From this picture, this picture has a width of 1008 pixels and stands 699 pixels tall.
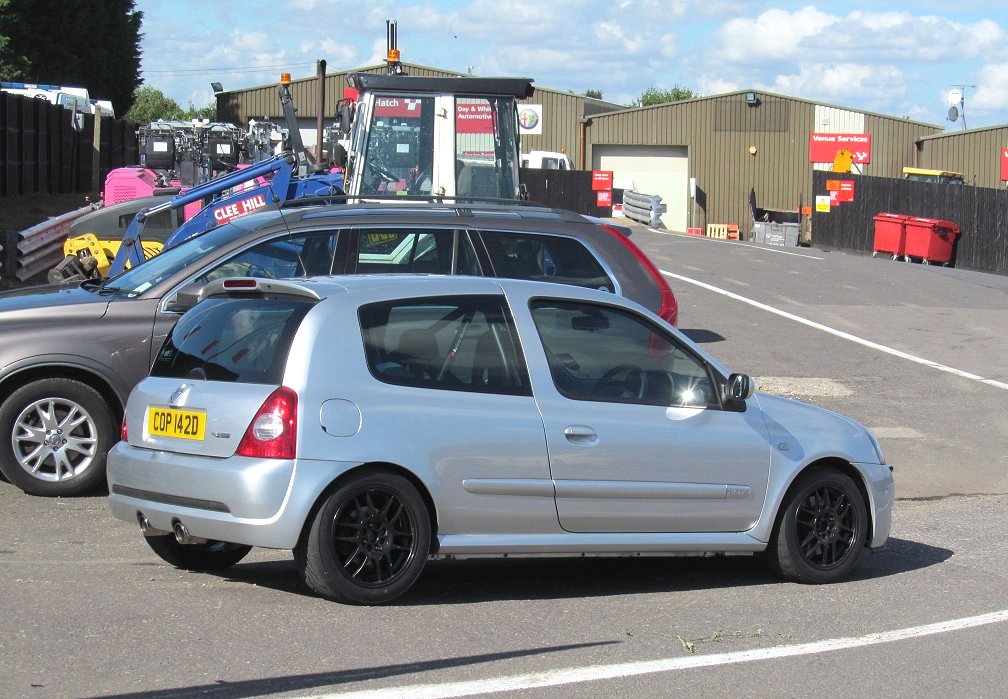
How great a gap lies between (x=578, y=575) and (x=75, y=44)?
202 ft

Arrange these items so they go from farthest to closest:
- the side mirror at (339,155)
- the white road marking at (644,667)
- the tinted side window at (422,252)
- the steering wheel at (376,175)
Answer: the steering wheel at (376,175), the side mirror at (339,155), the tinted side window at (422,252), the white road marking at (644,667)

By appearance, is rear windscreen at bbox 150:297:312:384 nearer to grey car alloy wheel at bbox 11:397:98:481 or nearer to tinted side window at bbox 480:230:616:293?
grey car alloy wheel at bbox 11:397:98:481

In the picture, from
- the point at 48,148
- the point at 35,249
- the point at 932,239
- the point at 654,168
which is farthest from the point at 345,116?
the point at 654,168

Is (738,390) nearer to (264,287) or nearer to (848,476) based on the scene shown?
(848,476)

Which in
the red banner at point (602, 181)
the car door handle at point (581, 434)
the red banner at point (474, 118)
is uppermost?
the red banner at point (602, 181)

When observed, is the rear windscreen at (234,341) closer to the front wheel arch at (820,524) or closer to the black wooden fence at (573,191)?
the front wheel arch at (820,524)

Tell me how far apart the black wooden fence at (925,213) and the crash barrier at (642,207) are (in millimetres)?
6133

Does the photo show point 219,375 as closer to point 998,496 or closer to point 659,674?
point 659,674

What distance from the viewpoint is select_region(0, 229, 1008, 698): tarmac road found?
5.22 metres

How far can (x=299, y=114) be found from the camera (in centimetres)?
5647

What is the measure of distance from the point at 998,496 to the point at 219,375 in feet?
22.1

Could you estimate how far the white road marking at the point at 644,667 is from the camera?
197 inches

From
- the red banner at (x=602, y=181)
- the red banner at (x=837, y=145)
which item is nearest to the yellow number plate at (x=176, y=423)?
the red banner at (x=602, y=181)

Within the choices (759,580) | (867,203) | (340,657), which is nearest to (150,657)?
(340,657)
